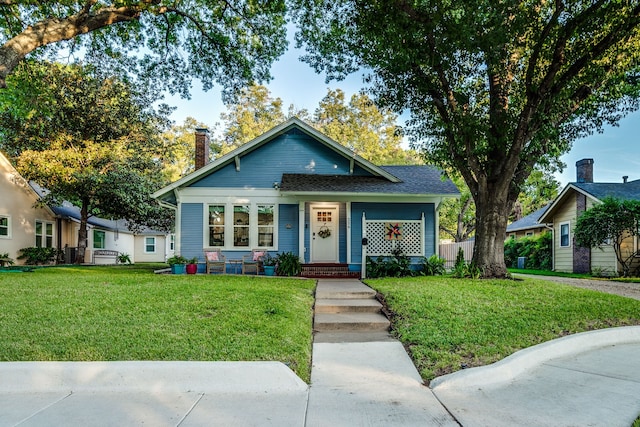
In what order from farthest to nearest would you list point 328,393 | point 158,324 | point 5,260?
point 5,260, point 158,324, point 328,393

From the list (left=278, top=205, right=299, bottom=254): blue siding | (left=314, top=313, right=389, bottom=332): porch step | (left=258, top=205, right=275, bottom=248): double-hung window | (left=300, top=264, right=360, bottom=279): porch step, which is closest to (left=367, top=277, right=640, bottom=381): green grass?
(left=314, top=313, right=389, bottom=332): porch step

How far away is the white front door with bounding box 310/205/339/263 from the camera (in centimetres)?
1319

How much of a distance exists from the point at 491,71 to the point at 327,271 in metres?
7.64

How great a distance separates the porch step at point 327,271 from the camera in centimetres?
1226

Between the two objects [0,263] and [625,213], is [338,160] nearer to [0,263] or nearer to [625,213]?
[625,213]

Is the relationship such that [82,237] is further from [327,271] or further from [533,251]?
[533,251]

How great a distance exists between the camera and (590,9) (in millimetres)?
8094

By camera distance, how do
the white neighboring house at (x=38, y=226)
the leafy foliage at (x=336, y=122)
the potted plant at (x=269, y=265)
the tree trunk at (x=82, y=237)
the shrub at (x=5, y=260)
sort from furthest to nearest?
the leafy foliage at (x=336, y=122)
the tree trunk at (x=82, y=237)
the white neighboring house at (x=38, y=226)
the shrub at (x=5, y=260)
the potted plant at (x=269, y=265)

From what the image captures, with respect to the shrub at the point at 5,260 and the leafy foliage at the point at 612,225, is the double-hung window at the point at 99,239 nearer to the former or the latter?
the shrub at the point at 5,260

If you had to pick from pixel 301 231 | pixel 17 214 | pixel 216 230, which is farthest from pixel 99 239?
pixel 301 231

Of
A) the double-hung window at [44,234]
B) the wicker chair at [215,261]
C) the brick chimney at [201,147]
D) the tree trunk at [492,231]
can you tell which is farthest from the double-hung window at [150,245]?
the tree trunk at [492,231]

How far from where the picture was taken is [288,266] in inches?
478

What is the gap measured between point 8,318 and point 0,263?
1452 centimetres

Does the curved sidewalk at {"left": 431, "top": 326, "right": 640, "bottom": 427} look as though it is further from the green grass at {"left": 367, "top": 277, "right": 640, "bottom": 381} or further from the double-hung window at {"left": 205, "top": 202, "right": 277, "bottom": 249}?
the double-hung window at {"left": 205, "top": 202, "right": 277, "bottom": 249}
